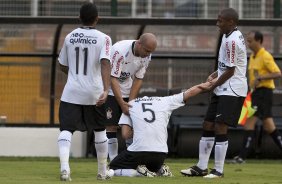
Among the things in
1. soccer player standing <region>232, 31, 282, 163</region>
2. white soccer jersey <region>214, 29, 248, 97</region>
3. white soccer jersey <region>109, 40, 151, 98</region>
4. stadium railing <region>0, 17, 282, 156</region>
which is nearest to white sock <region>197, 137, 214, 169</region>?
white soccer jersey <region>214, 29, 248, 97</region>

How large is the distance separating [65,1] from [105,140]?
8347 mm

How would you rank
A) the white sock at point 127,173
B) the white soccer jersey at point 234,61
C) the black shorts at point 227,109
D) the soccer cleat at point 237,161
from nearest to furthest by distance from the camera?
the white sock at point 127,173, the white soccer jersey at point 234,61, the black shorts at point 227,109, the soccer cleat at point 237,161

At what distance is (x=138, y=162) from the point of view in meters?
12.2

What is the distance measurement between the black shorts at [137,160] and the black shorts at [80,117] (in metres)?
1.01

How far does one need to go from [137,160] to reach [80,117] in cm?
129

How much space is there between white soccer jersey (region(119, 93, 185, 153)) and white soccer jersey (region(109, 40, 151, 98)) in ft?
2.03

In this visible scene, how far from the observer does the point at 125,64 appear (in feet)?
42.5

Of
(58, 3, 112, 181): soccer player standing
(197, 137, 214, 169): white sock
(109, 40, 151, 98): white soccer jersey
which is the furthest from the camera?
(197, 137, 214, 169): white sock

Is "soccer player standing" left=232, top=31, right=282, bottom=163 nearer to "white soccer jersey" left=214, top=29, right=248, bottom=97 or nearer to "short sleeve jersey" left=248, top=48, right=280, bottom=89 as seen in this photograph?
"short sleeve jersey" left=248, top=48, right=280, bottom=89

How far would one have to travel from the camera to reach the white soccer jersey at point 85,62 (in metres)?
11.1

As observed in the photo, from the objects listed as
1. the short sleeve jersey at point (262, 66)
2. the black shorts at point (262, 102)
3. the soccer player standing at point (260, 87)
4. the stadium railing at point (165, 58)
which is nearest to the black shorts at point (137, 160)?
the soccer player standing at point (260, 87)

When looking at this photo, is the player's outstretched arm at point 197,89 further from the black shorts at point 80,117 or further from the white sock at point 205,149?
the black shorts at point 80,117

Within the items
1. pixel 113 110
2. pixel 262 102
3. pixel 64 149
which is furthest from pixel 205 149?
pixel 262 102

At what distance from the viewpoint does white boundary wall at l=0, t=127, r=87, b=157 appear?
59.4 ft
